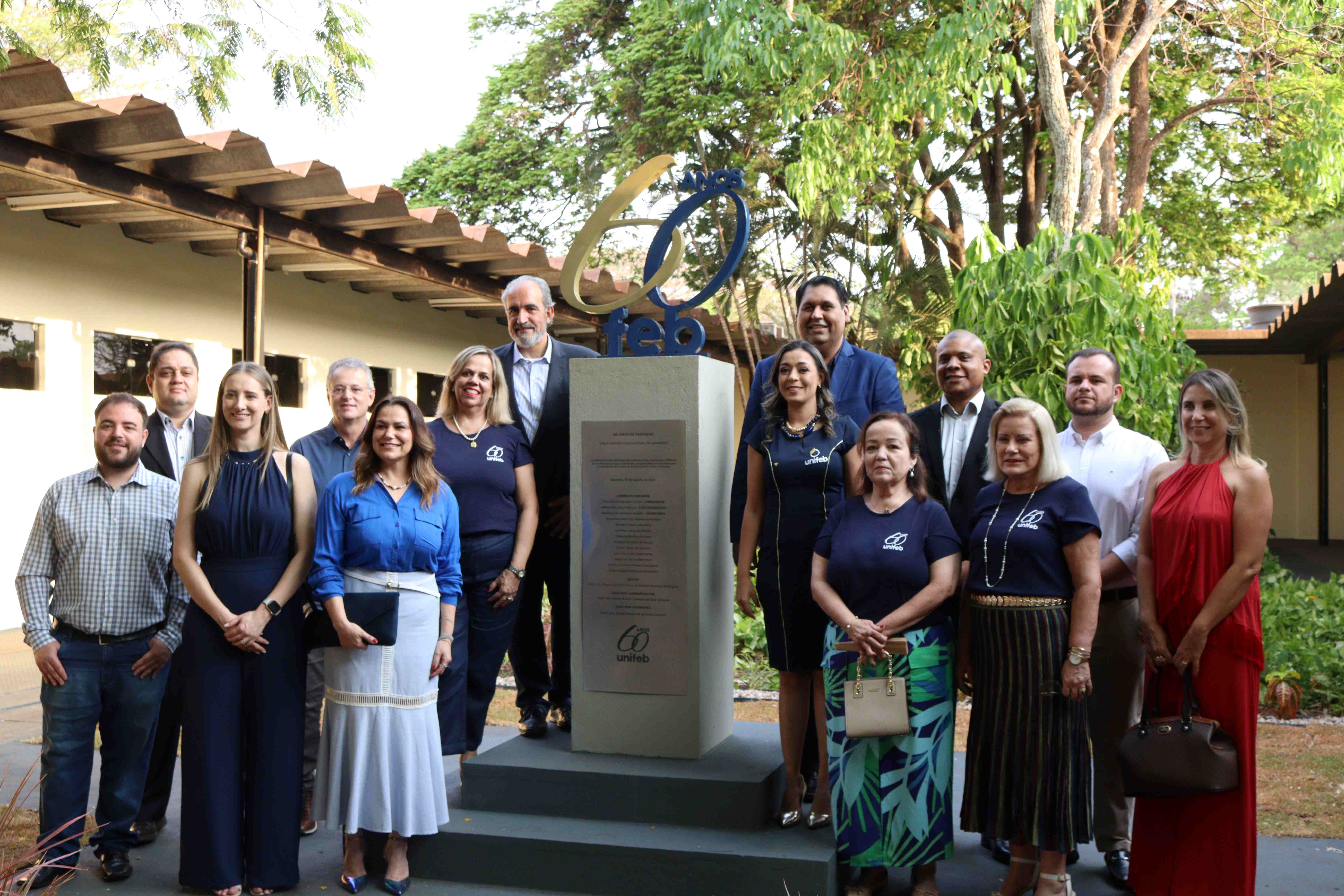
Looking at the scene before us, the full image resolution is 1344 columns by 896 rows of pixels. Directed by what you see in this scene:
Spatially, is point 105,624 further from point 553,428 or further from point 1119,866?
point 1119,866

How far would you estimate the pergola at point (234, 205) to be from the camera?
22.2 feet

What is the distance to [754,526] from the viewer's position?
418 cm

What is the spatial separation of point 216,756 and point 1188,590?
3229mm

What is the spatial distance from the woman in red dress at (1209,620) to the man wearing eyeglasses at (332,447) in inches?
117

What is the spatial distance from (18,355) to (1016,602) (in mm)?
8560

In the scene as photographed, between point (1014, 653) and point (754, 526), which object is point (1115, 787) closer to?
point (1014, 653)

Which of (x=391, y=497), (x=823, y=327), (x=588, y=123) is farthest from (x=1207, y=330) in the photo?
(x=391, y=497)

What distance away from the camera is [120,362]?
32.7ft

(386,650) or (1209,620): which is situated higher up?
(1209,620)

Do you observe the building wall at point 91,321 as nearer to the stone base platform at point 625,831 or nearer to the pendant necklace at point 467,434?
the pendant necklace at point 467,434

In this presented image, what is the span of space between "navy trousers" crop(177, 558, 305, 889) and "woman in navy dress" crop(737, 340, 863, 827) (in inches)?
66.6

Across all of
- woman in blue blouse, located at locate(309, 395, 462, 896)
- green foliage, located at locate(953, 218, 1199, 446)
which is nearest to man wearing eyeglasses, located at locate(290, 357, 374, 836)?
woman in blue blouse, located at locate(309, 395, 462, 896)

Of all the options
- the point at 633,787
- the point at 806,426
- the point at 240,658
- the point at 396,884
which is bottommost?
the point at 396,884

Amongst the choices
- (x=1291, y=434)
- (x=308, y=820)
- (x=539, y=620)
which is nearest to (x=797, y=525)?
(x=539, y=620)
